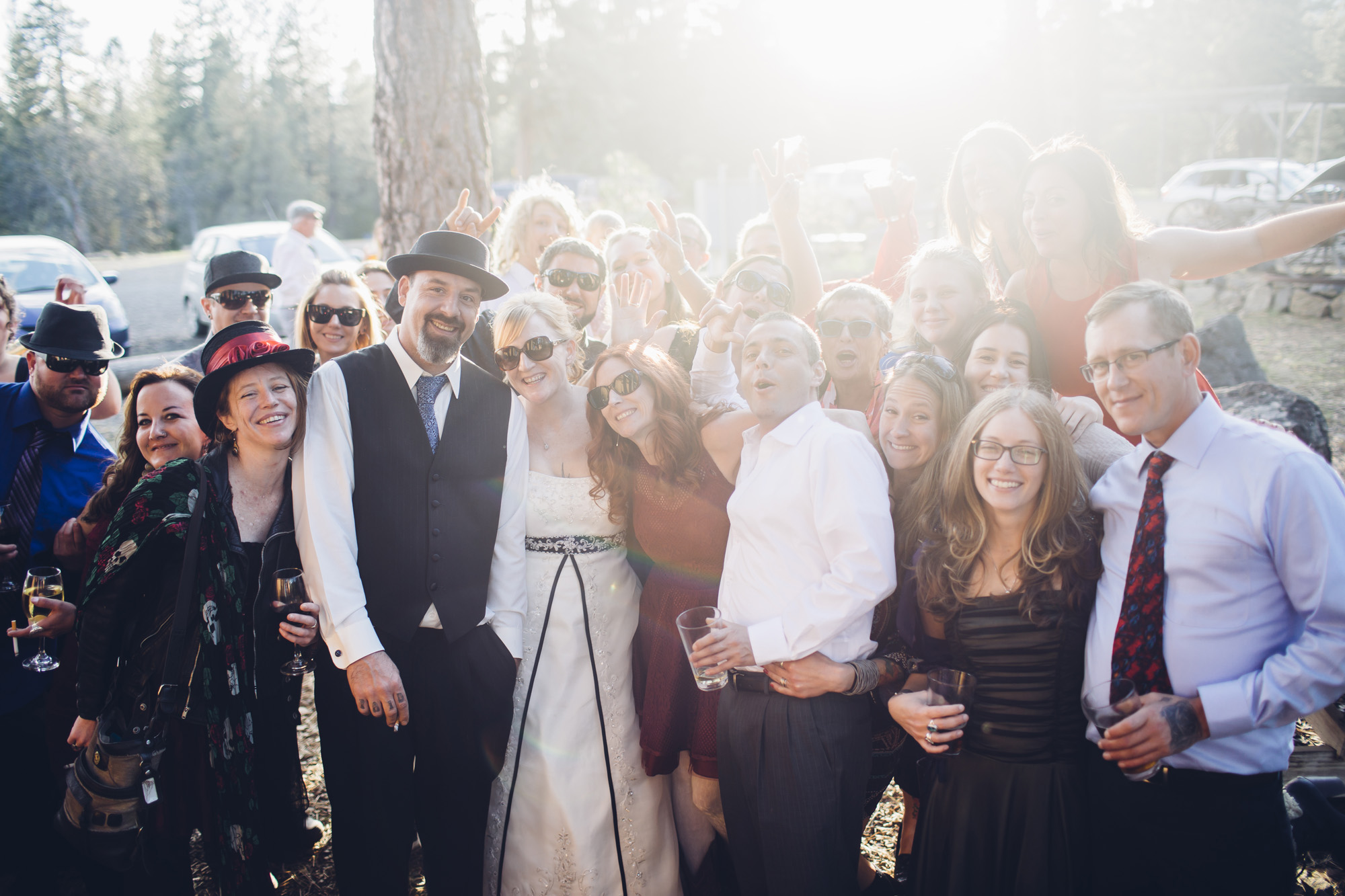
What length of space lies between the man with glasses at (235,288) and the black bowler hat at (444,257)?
149cm

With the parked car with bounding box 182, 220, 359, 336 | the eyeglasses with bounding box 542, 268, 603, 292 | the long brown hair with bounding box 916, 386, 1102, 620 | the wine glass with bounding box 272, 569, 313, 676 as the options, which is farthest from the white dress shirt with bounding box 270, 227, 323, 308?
the long brown hair with bounding box 916, 386, 1102, 620

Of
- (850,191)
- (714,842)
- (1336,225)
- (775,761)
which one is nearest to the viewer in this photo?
(775,761)

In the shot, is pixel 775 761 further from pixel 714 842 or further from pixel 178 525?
pixel 178 525

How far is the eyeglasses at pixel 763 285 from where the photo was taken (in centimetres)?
346

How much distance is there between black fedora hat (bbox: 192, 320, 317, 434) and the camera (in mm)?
2719

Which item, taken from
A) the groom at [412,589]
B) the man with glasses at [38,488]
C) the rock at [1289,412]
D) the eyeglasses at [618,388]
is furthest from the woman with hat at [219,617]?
the rock at [1289,412]

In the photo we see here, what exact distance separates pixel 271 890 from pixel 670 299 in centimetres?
339

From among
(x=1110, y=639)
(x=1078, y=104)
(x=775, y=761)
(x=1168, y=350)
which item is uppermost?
(x=1078, y=104)

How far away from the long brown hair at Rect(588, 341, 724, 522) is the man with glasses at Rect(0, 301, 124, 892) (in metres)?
2.14

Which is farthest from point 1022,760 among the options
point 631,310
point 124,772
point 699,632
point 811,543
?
point 124,772

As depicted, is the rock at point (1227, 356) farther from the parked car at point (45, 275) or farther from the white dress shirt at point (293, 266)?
the parked car at point (45, 275)

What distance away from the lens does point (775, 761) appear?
8.07 feet

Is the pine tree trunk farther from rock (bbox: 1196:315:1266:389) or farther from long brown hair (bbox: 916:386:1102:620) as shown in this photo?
rock (bbox: 1196:315:1266:389)

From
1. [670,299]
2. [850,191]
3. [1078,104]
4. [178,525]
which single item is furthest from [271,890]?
[850,191]
